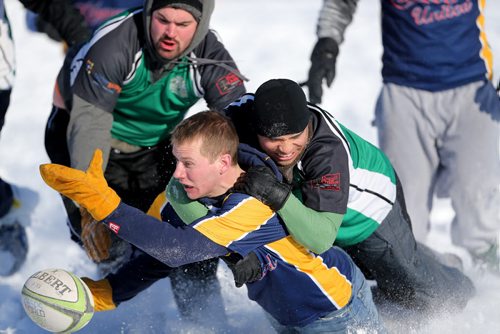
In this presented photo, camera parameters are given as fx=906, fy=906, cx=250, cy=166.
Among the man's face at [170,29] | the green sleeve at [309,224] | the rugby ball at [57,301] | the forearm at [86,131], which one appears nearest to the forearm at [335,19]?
the man's face at [170,29]

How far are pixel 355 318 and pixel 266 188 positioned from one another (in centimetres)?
78

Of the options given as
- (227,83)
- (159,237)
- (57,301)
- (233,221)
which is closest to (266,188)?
(233,221)

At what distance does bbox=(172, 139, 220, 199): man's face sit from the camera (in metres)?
3.25

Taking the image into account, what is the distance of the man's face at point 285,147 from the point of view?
338 cm

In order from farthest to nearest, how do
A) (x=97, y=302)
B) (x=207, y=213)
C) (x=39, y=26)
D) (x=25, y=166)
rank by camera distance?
(x=39, y=26), (x=25, y=166), (x=97, y=302), (x=207, y=213)

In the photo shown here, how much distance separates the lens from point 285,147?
3389mm

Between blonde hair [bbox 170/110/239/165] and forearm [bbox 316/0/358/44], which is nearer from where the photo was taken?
blonde hair [bbox 170/110/239/165]

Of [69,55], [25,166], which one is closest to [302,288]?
[69,55]

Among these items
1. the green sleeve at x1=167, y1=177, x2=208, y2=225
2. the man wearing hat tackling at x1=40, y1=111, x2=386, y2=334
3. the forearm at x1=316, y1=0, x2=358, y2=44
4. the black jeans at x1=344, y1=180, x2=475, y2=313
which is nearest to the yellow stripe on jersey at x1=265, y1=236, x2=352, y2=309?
the man wearing hat tackling at x1=40, y1=111, x2=386, y2=334

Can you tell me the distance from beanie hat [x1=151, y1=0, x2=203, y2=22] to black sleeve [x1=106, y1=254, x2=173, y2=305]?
3.77ft

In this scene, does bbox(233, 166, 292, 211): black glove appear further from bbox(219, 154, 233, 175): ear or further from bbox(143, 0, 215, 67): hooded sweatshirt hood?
bbox(143, 0, 215, 67): hooded sweatshirt hood

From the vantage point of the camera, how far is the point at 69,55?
14.8 ft

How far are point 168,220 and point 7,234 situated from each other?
2.20 m

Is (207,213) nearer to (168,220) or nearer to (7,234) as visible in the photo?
(168,220)
